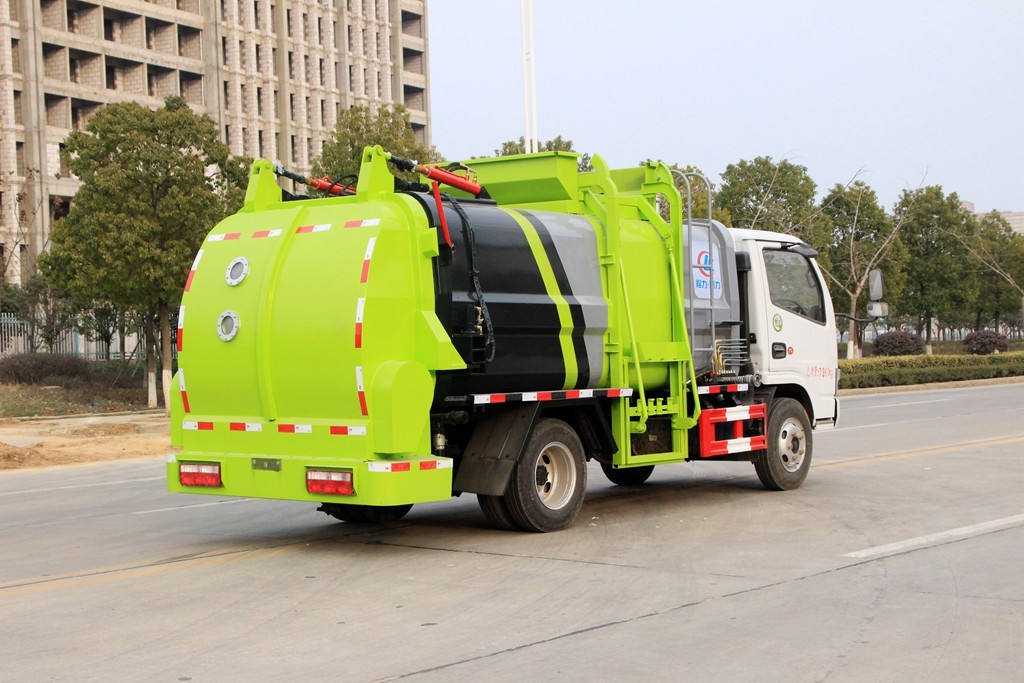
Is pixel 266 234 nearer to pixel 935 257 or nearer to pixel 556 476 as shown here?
pixel 556 476

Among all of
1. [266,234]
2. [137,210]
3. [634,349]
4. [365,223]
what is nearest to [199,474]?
[266,234]

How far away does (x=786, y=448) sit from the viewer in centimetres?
1296

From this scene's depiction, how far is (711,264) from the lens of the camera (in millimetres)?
12156

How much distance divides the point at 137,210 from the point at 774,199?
25929 mm

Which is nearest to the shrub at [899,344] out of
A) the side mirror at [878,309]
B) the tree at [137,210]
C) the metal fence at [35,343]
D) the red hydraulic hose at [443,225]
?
the tree at [137,210]

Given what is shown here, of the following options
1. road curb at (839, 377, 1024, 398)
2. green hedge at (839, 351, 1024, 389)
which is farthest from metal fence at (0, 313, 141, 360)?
green hedge at (839, 351, 1024, 389)

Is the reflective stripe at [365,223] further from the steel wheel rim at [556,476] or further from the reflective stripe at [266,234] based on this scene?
the steel wheel rim at [556,476]

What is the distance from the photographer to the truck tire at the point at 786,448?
12.8 meters

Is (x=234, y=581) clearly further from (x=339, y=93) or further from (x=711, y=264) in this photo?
(x=339, y=93)

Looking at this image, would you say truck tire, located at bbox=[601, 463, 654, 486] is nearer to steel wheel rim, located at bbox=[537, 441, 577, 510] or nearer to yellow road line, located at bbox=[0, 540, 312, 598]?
steel wheel rim, located at bbox=[537, 441, 577, 510]

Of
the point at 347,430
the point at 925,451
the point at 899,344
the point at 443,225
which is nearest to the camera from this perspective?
the point at 347,430

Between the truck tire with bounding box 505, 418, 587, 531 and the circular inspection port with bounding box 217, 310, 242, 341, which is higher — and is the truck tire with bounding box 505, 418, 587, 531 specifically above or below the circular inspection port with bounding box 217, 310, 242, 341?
below

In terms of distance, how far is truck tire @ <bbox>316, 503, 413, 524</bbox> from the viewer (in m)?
11.0

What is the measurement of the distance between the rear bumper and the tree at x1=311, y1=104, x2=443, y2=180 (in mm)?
25481
